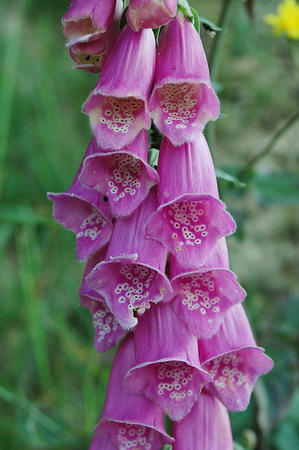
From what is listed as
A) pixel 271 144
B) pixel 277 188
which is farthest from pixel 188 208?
pixel 277 188

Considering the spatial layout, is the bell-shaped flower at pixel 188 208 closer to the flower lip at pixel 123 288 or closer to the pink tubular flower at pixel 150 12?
the flower lip at pixel 123 288

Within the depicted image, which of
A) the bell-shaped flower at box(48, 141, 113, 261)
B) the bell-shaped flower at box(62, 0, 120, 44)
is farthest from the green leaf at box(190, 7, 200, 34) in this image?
the bell-shaped flower at box(48, 141, 113, 261)

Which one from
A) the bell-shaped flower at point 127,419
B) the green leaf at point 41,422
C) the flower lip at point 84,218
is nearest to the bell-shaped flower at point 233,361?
the bell-shaped flower at point 127,419

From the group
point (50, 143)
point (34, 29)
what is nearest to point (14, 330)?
point (50, 143)

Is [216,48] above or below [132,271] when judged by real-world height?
above

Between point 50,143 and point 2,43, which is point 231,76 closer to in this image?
point 50,143

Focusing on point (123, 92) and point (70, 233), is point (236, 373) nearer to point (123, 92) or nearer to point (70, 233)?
point (123, 92)
